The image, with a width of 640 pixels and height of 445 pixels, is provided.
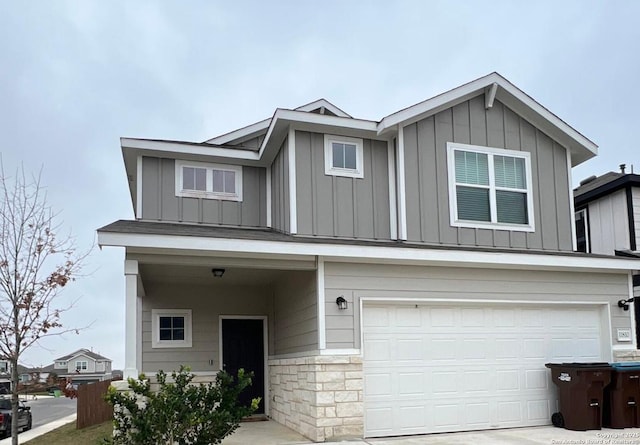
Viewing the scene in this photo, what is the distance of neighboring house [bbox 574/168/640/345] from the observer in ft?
47.0

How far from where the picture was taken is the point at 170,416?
7.40 metres

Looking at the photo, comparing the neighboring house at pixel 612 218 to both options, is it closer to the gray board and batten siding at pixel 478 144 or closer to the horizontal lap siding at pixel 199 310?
the gray board and batten siding at pixel 478 144

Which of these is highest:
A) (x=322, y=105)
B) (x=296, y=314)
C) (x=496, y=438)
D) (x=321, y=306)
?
(x=322, y=105)

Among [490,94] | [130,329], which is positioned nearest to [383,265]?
[130,329]

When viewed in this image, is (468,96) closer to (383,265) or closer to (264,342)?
(383,265)

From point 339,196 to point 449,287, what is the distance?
2278mm

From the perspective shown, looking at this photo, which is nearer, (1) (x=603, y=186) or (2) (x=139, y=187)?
(2) (x=139, y=187)

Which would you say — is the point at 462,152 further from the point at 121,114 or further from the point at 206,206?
the point at 121,114

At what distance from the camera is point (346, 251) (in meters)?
8.95

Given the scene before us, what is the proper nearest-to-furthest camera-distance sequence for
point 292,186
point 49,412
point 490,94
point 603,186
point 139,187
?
point 292,186 → point 490,94 → point 139,187 → point 603,186 → point 49,412

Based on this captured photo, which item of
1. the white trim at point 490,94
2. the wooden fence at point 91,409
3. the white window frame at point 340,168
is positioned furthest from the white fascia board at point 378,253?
the wooden fence at point 91,409

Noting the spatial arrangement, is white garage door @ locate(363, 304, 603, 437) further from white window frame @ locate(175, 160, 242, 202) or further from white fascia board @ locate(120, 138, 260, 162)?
white fascia board @ locate(120, 138, 260, 162)

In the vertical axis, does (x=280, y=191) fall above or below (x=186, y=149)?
below

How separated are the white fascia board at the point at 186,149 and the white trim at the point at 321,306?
11.9ft
